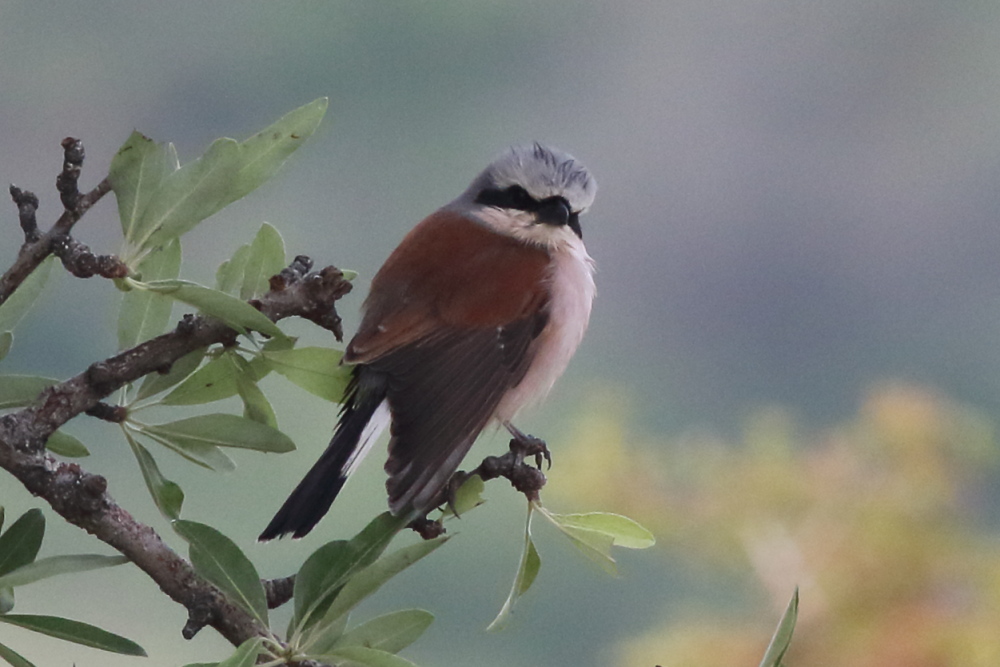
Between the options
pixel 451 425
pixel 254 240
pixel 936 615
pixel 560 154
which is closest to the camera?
pixel 254 240

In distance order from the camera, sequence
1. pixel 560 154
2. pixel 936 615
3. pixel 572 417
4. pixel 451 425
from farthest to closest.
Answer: pixel 572 417 < pixel 936 615 < pixel 560 154 < pixel 451 425

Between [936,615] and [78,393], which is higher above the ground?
[936,615]

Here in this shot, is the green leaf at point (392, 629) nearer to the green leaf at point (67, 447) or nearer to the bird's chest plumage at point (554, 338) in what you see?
the green leaf at point (67, 447)

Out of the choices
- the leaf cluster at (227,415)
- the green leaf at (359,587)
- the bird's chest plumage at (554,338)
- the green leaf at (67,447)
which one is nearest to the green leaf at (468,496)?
the leaf cluster at (227,415)

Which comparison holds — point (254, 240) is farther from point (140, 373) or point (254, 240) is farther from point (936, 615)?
point (936, 615)

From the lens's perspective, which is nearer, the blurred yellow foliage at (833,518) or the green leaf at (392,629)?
the green leaf at (392,629)

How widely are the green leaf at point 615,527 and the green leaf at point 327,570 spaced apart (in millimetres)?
126

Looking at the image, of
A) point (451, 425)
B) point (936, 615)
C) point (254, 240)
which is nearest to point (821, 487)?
point (936, 615)

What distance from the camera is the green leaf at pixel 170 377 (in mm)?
640

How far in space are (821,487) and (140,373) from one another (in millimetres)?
1728

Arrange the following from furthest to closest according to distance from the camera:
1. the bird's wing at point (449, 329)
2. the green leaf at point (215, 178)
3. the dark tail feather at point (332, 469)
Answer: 1. the bird's wing at point (449, 329)
2. the dark tail feather at point (332, 469)
3. the green leaf at point (215, 178)

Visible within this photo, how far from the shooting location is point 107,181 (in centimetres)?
57

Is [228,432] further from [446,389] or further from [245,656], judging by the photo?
[446,389]

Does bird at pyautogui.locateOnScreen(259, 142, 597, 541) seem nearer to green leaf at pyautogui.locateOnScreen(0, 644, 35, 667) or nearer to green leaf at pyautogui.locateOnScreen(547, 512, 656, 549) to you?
green leaf at pyautogui.locateOnScreen(547, 512, 656, 549)
